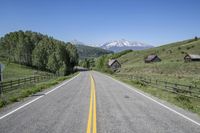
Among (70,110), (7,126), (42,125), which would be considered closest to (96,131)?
(42,125)

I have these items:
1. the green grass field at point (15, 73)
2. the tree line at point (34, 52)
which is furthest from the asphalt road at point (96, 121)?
the tree line at point (34, 52)

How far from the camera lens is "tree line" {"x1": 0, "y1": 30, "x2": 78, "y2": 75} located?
85938mm

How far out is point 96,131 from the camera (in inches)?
320

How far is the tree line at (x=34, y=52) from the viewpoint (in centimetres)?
8594

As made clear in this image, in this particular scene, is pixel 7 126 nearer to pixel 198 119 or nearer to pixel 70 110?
pixel 70 110

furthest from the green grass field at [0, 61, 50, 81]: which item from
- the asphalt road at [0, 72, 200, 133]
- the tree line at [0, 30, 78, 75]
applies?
the asphalt road at [0, 72, 200, 133]

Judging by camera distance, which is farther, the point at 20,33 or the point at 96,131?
the point at 20,33

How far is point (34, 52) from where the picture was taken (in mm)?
93375

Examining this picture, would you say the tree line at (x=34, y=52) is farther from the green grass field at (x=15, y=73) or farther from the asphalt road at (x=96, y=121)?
the asphalt road at (x=96, y=121)

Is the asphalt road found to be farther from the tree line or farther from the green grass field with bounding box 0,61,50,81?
the tree line

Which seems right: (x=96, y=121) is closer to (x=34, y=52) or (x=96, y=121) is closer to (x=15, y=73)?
(x=15, y=73)

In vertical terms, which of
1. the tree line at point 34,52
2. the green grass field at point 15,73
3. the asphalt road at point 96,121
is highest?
the tree line at point 34,52

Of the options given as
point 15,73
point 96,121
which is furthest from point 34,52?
point 96,121

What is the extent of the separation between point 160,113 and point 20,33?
99.5 meters
